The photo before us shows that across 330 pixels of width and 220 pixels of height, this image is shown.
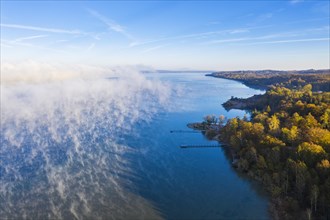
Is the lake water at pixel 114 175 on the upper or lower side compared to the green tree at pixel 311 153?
lower

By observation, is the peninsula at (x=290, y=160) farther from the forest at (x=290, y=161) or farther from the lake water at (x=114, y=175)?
the lake water at (x=114, y=175)

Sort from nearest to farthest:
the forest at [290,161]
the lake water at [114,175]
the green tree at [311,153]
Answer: the forest at [290,161], the lake water at [114,175], the green tree at [311,153]

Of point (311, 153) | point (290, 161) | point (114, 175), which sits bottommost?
point (114, 175)

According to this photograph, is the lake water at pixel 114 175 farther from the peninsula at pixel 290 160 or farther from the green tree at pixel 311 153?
the green tree at pixel 311 153

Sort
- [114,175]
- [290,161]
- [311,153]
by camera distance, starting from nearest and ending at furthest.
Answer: [290,161] < [311,153] < [114,175]

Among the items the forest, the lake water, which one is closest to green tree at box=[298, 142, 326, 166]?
the forest

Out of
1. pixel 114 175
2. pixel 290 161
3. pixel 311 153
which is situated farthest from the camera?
pixel 114 175

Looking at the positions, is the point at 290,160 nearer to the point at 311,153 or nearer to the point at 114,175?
the point at 311,153

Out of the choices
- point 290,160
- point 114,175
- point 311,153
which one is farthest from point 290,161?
point 114,175

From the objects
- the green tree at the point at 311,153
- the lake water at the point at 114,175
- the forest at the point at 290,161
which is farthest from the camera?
the green tree at the point at 311,153

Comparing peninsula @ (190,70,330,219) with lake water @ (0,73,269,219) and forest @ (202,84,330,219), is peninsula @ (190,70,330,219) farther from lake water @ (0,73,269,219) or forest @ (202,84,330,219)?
lake water @ (0,73,269,219)

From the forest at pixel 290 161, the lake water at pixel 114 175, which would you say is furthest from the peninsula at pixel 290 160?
the lake water at pixel 114 175

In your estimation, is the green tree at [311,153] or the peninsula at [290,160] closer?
the peninsula at [290,160]

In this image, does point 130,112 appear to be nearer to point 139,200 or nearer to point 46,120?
point 46,120
